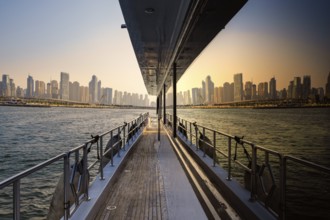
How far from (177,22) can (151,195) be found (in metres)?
4.88

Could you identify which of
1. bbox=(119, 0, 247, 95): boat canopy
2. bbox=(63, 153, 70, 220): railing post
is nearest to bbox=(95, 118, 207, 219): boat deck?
bbox=(63, 153, 70, 220): railing post

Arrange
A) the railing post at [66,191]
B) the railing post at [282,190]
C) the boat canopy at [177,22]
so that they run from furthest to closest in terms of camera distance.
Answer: the boat canopy at [177,22], the railing post at [66,191], the railing post at [282,190]

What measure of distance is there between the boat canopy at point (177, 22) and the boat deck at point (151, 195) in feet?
11.6

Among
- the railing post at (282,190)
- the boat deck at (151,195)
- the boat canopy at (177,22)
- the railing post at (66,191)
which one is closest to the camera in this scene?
the railing post at (282,190)

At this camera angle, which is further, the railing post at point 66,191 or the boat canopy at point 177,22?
the boat canopy at point 177,22

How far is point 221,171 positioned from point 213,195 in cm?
139

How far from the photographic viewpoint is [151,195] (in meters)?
4.88

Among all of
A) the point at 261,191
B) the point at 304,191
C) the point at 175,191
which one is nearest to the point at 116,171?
the point at 175,191

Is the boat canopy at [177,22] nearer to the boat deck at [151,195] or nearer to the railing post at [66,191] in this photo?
the boat deck at [151,195]

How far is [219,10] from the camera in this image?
5.88m

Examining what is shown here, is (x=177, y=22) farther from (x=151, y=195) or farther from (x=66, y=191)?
(x=66, y=191)

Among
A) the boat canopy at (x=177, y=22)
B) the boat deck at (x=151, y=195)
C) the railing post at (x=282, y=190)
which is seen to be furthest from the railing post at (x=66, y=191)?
the boat canopy at (x=177, y=22)

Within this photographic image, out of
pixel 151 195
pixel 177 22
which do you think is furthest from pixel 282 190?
pixel 177 22

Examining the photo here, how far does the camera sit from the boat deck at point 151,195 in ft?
13.2
